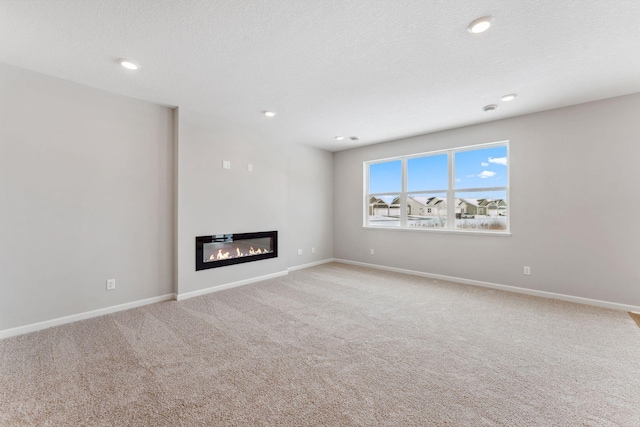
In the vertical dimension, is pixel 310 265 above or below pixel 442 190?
below

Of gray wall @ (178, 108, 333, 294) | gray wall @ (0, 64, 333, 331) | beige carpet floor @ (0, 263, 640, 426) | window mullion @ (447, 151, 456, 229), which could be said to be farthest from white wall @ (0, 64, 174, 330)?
window mullion @ (447, 151, 456, 229)

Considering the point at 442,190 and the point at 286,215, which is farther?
the point at 286,215

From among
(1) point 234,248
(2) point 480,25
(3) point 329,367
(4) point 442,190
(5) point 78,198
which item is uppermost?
(2) point 480,25

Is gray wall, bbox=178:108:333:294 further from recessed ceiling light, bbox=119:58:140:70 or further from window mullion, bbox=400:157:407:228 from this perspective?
window mullion, bbox=400:157:407:228

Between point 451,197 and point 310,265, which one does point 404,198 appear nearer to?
point 451,197

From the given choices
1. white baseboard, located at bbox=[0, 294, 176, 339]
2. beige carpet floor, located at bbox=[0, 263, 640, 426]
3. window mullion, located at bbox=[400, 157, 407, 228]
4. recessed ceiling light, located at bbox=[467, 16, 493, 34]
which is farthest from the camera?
window mullion, located at bbox=[400, 157, 407, 228]

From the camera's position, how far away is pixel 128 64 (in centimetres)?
253

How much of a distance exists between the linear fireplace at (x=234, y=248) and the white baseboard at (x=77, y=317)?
2.15 ft

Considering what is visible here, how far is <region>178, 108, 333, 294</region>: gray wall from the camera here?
3.74m

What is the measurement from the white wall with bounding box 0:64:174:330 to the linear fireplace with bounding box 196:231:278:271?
43 centimetres

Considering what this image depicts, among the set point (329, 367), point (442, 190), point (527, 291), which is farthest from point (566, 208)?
point (329, 367)

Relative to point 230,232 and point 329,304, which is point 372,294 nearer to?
point 329,304

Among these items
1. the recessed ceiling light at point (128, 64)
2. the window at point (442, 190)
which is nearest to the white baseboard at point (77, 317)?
the recessed ceiling light at point (128, 64)

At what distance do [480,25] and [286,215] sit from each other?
155 inches
